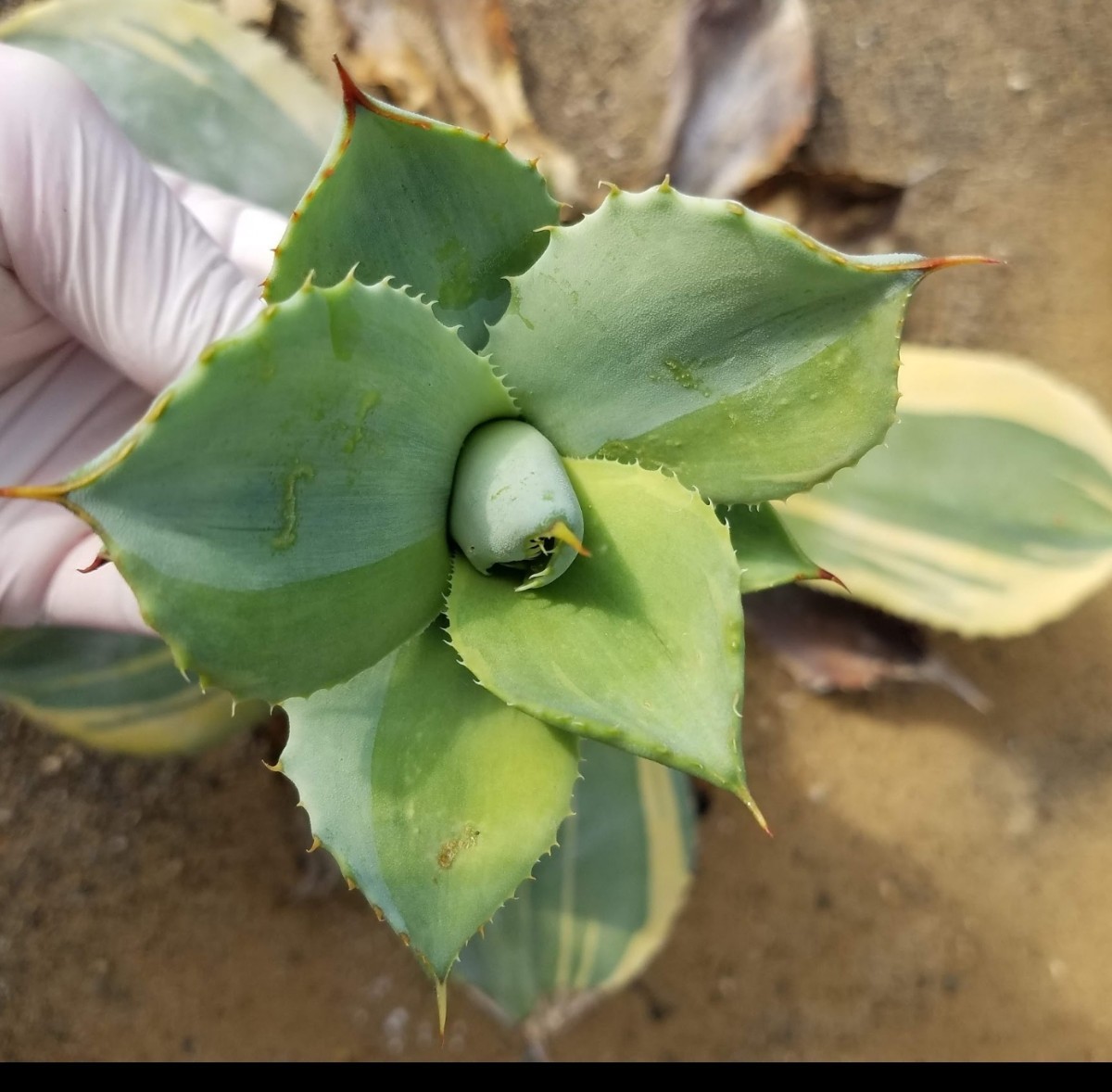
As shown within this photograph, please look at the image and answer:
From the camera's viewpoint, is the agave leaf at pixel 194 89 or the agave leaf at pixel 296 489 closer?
the agave leaf at pixel 296 489

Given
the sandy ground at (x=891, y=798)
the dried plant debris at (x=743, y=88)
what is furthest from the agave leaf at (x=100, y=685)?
the dried plant debris at (x=743, y=88)

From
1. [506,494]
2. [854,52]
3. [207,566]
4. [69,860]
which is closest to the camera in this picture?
[207,566]

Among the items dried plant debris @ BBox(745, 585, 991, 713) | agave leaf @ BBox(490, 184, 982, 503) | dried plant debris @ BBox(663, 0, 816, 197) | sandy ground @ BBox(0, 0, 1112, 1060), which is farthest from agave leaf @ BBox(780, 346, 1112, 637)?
agave leaf @ BBox(490, 184, 982, 503)

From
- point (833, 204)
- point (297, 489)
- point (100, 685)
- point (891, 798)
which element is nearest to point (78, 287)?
point (100, 685)

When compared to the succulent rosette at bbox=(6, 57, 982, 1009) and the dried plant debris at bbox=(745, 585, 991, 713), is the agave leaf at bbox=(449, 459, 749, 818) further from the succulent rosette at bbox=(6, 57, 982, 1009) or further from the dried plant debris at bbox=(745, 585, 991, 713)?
the dried plant debris at bbox=(745, 585, 991, 713)

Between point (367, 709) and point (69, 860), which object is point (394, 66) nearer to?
point (367, 709)

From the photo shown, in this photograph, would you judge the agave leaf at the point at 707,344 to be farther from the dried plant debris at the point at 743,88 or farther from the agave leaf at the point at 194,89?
the dried plant debris at the point at 743,88

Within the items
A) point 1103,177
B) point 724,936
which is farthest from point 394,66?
point 724,936
